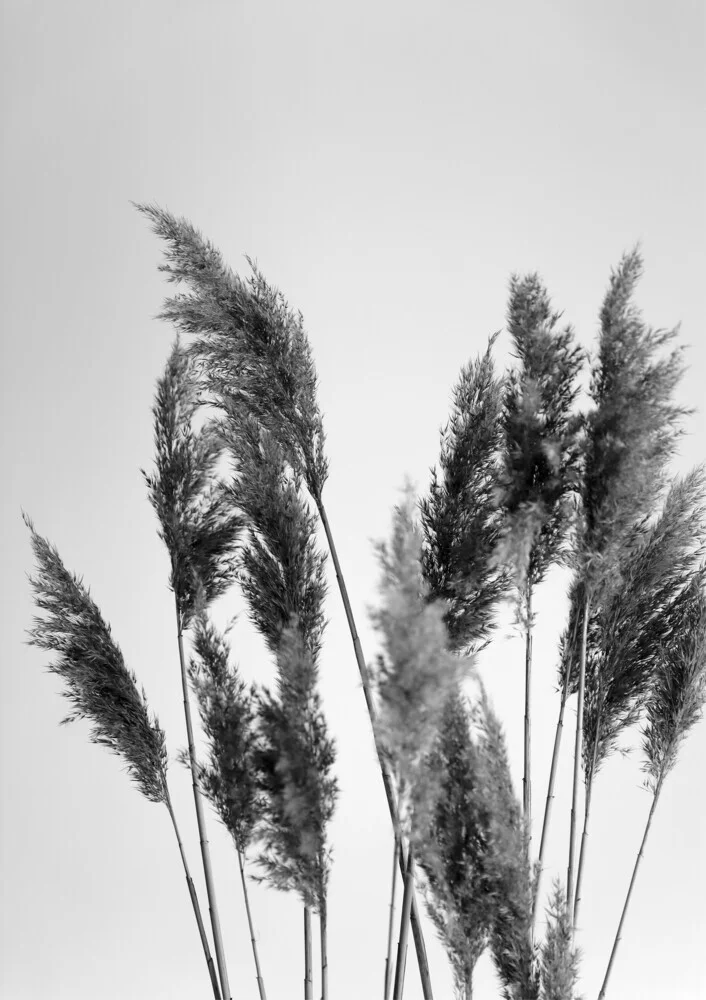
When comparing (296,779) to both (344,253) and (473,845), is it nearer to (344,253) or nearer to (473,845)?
(473,845)

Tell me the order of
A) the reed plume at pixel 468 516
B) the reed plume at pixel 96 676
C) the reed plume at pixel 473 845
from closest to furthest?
the reed plume at pixel 473 845, the reed plume at pixel 468 516, the reed plume at pixel 96 676

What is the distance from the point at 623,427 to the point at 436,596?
0.67 metres

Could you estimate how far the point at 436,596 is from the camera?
293 centimetres

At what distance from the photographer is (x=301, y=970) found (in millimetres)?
4941

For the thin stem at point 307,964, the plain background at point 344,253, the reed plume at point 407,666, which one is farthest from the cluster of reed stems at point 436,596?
the plain background at point 344,253

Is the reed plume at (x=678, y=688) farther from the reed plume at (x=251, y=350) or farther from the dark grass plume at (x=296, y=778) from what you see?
the dark grass plume at (x=296, y=778)

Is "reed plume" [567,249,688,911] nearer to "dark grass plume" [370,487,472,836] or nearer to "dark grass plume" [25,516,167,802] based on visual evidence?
"dark grass plume" [370,487,472,836]

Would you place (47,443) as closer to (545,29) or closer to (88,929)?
(88,929)

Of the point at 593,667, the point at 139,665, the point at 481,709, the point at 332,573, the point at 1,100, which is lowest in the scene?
the point at 481,709

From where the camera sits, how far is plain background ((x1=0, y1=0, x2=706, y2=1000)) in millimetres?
5156

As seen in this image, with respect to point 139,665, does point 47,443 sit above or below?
above

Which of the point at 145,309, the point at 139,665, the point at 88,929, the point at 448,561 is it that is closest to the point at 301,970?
the point at 88,929

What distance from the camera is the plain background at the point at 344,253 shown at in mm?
5156

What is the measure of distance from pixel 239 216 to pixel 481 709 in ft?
11.7
